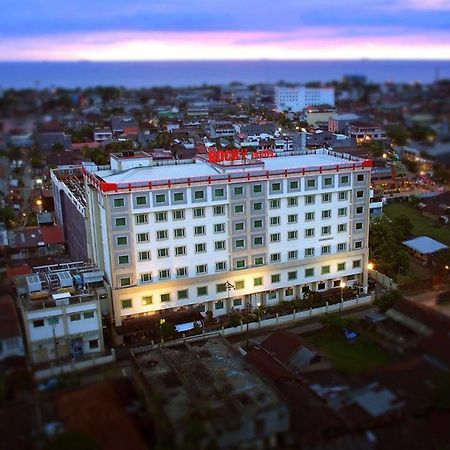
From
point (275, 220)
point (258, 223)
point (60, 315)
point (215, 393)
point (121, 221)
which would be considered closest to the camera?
point (215, 393)

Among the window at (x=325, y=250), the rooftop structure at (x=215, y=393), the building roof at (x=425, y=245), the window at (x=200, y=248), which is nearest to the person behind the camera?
the rooftop structure at (x=215, y=393)

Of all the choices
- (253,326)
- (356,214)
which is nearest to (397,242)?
(356,214)

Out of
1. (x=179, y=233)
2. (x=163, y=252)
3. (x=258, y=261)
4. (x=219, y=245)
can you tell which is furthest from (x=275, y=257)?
(x=163, y=252)

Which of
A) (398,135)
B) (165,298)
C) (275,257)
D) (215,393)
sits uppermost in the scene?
(398,135)

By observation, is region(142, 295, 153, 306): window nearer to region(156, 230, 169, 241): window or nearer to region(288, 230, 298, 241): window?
region(156, 230, 169, 241): window

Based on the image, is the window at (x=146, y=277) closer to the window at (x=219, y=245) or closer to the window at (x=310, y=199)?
the window at (x=219, y=245)

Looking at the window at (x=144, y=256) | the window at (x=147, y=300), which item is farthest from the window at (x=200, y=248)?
the window at (x=147, y=300)

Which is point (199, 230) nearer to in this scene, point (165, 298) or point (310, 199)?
point (165, 298)
